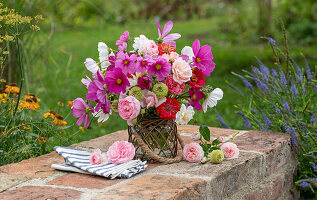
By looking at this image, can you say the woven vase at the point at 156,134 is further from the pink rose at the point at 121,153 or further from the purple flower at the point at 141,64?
the purple flower at the point at 141,64

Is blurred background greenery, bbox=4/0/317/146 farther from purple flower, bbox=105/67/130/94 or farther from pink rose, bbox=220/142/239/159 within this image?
pink rose, bbox=220/142/239/159

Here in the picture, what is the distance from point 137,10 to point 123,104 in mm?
12276

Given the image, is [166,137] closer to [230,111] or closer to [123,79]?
[123,79]

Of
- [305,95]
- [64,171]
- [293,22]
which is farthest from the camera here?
[293,22]

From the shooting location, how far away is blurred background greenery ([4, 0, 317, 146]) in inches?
138

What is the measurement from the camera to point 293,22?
1010 centimetres

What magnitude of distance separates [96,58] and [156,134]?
54cm

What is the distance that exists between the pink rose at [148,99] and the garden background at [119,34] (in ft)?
0.82

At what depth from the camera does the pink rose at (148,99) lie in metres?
1.94

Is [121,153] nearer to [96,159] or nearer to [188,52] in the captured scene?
[96,159]

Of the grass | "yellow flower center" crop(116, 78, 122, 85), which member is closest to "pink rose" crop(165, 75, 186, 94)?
"yellow flower center" crop(116, 78, 122, 85)

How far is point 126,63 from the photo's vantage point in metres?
1.89

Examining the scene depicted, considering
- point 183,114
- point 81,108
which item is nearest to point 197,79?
point 183,114

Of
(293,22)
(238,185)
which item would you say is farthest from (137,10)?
(238,185)
